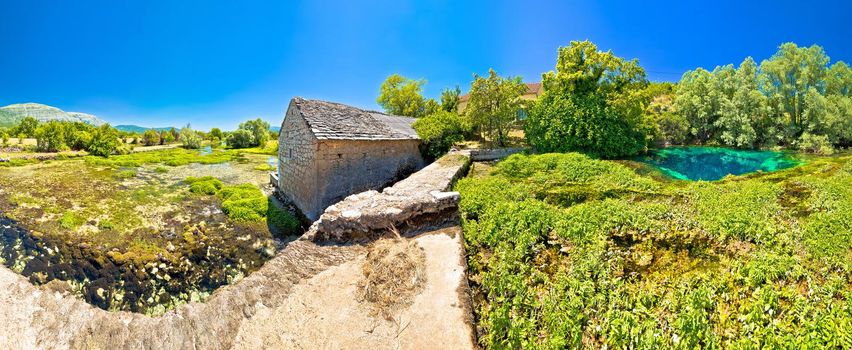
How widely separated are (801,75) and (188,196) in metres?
46.3

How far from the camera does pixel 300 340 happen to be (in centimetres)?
463

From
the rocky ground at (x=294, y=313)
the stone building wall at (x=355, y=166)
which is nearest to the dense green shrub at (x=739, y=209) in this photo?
the rocky ground at (x=294, y=313)

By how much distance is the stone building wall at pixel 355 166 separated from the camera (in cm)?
1099

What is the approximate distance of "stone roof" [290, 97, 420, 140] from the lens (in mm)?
11250

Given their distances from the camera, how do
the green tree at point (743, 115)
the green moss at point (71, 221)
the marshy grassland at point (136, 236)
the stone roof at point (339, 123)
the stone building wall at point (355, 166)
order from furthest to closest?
the green tree at point (743, 115) → the stone roof at point (339, 123) → the stone building wall at point (355, 166) → the green moss at point (71, 221) → the marshy grassland at point (136, 236)

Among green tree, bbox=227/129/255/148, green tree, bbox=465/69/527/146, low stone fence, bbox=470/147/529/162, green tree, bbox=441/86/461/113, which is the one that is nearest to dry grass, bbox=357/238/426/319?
low stone fence, bbox=470/147/529/162

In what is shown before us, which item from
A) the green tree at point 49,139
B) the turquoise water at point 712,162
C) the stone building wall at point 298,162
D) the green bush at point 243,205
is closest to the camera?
the stone building wall at point 298,162

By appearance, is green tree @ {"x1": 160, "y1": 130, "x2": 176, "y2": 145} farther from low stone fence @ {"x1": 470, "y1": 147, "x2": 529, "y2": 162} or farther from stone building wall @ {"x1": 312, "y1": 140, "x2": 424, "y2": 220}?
low stone fence @ {"x1": 470, "y1": 147, "x2": 529, "y2": 162}

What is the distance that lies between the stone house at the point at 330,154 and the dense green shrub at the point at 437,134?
277cm

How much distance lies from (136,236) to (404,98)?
108 feet

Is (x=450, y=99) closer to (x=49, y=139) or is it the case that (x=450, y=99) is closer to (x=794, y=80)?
(x=794, y=80)

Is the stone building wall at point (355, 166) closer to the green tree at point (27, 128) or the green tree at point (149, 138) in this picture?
the green tree at point (149, 138)

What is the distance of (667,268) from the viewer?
198 inches

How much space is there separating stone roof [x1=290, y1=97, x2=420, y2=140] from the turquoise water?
47.9ft
